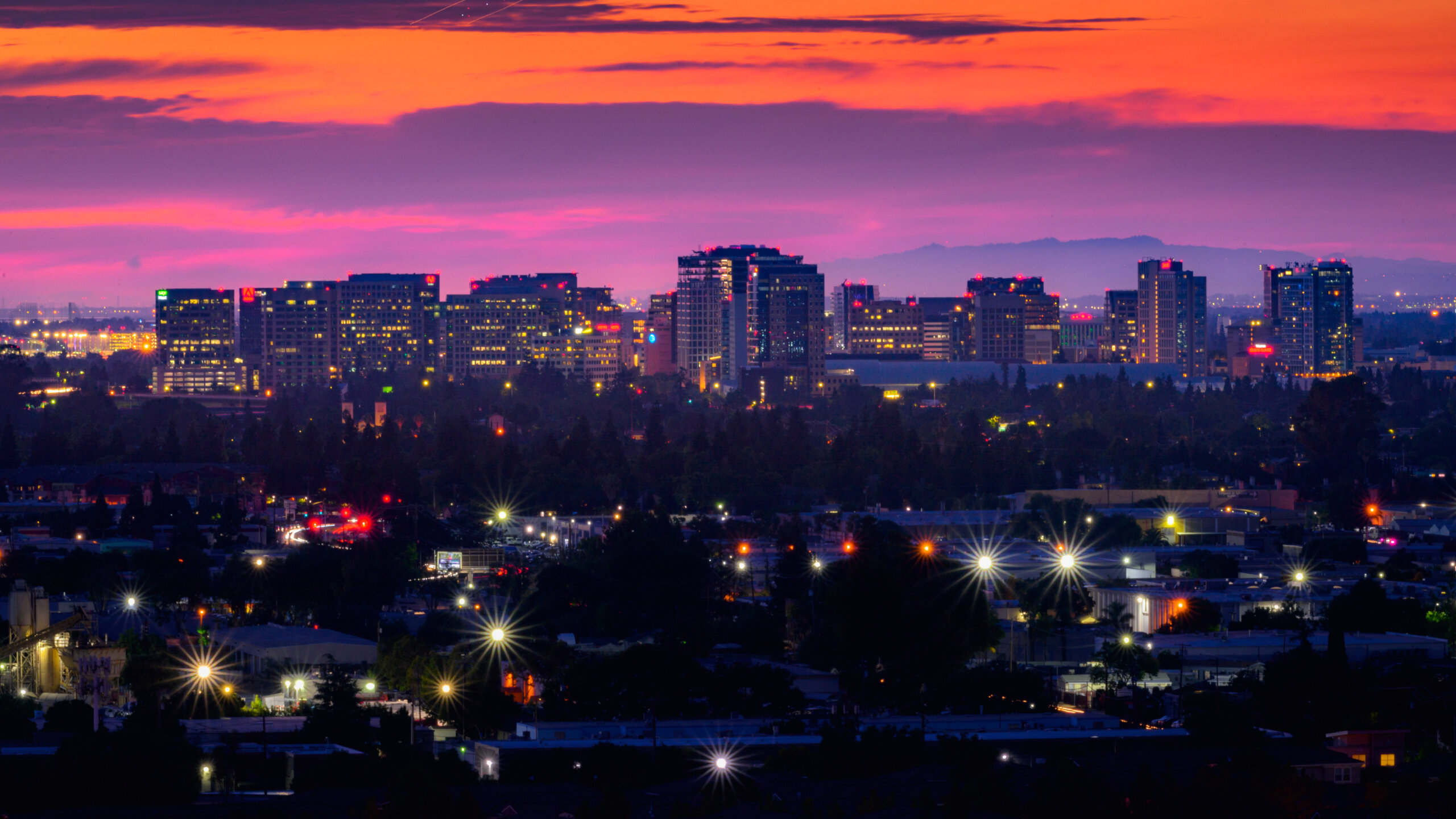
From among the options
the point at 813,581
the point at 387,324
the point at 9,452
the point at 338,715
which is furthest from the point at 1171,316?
the point at 338,715

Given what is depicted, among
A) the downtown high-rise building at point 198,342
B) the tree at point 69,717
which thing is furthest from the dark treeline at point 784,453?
the downtown high-rise building at point 198,342

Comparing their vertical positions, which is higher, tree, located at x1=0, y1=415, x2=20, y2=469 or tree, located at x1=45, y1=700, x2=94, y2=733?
tree, located at x1=0, y1=415, x2=20, y2=469

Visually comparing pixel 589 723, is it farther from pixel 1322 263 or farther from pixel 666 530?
pixel 1322 263

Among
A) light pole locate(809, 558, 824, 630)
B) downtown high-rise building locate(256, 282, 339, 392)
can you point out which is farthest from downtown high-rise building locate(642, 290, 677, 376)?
light pole locate(809, 558, 824, 630)

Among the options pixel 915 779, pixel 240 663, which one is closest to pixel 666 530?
pixel 240 663

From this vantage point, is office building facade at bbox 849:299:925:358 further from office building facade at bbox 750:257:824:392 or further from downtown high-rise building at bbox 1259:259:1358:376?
downtown high-rise building at bbox 1259:259:1358:376

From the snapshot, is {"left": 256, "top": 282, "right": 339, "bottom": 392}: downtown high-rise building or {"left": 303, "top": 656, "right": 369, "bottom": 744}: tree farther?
{"left": 256, "top": 282, "right": 339, "bottom": 392}: downtown high-rise building

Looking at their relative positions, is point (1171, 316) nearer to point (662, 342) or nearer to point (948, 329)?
point (948, 329)

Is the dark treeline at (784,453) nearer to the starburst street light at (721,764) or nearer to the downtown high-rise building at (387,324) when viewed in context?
the starburst street light at (721,764)
